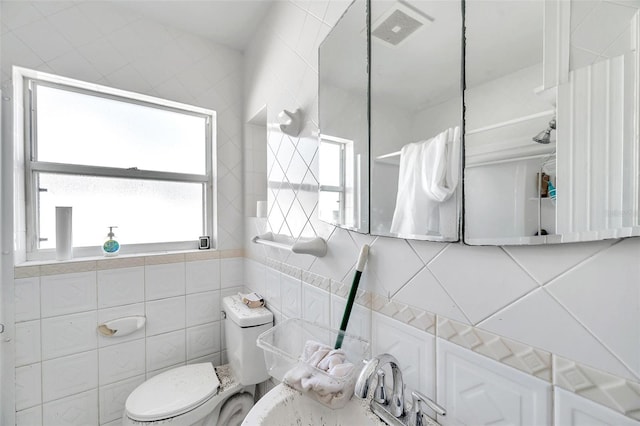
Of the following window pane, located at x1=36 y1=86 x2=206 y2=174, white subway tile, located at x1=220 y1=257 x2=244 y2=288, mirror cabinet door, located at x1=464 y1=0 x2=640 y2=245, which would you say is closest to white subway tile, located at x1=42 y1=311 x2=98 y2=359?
white subway tile, located at x1=220 y1=257 x2=244 y2=288

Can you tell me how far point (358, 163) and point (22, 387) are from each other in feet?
5.88

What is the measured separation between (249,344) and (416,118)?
1.23 m

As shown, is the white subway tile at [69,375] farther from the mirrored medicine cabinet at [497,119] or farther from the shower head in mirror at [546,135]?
the shower head in mirror at [546,135]

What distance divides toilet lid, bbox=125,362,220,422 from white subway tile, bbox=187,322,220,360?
0.57 ft

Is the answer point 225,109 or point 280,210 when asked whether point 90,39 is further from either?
point 280,210

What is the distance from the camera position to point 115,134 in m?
1.48

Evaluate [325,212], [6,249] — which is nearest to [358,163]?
[325,212]

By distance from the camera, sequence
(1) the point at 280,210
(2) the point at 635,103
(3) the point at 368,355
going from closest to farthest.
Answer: (2) the point at 635,103 → (3) the point at 368,355 → (1) the point at 280,210

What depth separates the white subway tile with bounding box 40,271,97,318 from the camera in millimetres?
1207

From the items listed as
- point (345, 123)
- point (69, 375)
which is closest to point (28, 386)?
point (69, 375)

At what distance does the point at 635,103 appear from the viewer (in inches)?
13.7

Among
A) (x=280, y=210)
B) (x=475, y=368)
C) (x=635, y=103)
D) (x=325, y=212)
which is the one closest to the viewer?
(x=635, y=103)

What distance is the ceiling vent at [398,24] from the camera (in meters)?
0.63

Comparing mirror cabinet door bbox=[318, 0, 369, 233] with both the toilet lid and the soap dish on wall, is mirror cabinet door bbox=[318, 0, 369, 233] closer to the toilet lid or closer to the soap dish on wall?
the toilet lid
